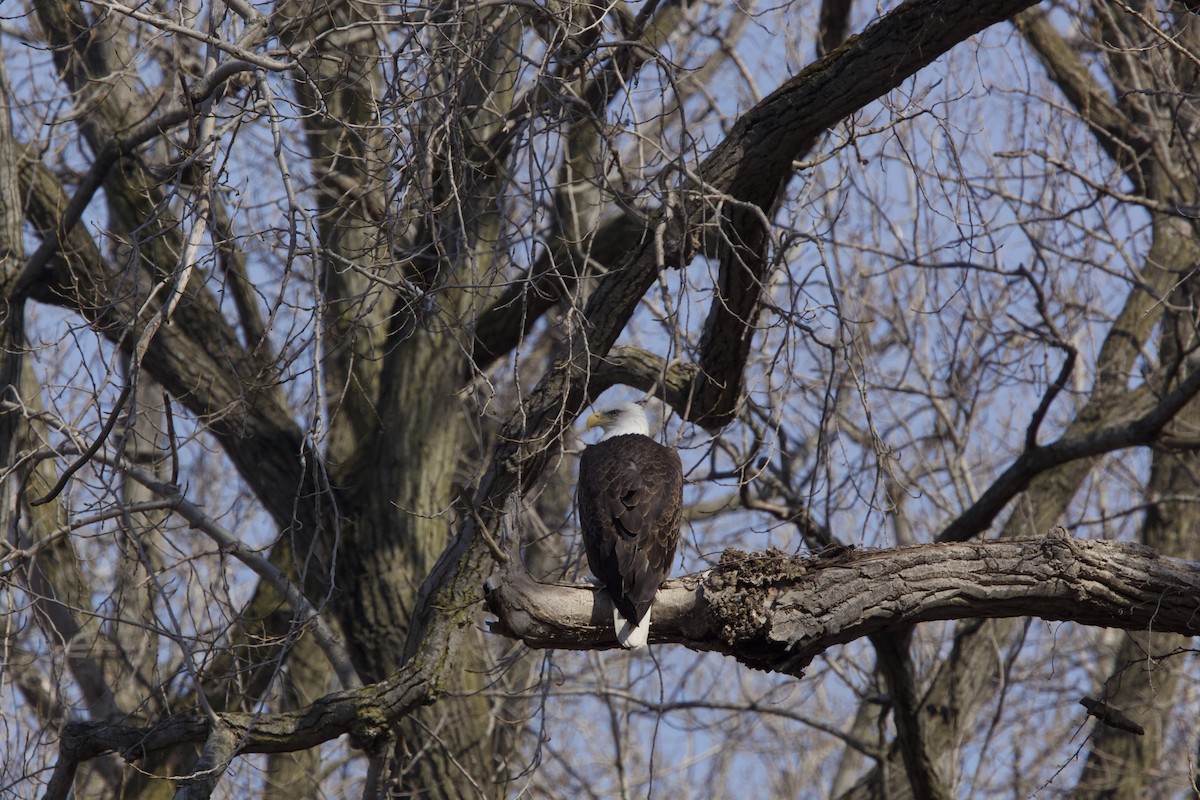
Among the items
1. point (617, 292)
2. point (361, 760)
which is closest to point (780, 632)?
point (617, 292)

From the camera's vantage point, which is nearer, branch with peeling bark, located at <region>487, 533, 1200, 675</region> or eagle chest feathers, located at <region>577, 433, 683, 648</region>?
branch with peeling bark, located at <region>487, 533, 1200, 675</region>

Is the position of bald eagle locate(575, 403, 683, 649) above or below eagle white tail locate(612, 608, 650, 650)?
above

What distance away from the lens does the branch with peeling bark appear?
4.25 m

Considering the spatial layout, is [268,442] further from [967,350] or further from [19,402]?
[967,350]

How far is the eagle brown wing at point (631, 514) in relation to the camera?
464 cm

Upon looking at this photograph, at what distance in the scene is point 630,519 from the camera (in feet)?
17.2

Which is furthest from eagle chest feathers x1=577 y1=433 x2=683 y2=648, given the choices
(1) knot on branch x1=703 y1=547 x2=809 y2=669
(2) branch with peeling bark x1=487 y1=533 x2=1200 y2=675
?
(1) knot on branch x1=703 y1=547 x2=809 y2=669

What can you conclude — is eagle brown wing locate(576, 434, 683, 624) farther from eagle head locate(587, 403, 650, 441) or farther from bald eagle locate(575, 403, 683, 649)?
eagle head locate(587, 403, 650, 441)

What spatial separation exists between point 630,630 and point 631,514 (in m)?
0.88

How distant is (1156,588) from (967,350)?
4530 mm

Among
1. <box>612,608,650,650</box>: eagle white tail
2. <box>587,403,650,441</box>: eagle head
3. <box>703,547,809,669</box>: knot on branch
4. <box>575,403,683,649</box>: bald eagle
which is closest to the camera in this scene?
<box>703,547,809,669</box>: knot on branch

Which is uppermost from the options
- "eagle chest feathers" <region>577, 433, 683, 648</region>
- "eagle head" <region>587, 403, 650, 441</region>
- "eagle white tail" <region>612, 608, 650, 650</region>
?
"eagle head" <region>587, 403, 650, 441</region>

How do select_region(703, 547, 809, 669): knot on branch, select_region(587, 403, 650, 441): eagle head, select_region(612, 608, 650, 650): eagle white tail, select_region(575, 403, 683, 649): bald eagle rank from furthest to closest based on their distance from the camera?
select_region(587, 403, 650, 441): eagle head → select_region(575, 403, 683, 649): bald eagle → select_region(612, 608, 650, 650): eagle white tail → select_region(703, 547, 809, 669): knot on branch

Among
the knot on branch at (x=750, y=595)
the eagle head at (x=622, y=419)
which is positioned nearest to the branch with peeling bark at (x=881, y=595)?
the knot on branch at (x=750, y=595)
